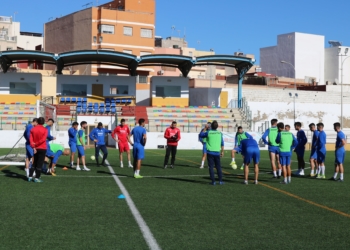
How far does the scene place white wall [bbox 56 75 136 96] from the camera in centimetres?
5144

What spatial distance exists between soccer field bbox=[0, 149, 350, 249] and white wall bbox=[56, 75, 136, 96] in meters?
34.8

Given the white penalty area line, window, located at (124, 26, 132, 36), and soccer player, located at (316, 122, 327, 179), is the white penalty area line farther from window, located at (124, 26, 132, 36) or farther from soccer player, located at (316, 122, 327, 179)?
window, located at (124, 26, 132, 36)

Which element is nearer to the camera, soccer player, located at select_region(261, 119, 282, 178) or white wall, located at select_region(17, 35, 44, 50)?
soccer player, located at select_region(261, 119, 282, 178)

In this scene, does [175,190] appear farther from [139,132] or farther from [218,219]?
[218,219]

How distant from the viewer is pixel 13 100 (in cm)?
5016

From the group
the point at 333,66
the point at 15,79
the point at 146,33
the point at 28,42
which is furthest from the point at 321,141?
the point at 28,42

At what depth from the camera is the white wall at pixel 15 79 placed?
165ft

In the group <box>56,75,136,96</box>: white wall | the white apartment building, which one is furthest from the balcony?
the white apartment building

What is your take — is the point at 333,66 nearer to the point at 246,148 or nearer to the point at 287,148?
the point at 287,148

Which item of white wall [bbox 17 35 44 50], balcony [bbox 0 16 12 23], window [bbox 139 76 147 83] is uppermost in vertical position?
balcony [bbox 0 16 12 23]

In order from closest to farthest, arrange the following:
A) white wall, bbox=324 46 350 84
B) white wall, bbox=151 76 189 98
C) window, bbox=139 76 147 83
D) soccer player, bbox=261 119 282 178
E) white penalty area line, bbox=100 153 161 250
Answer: white penalty area line, bbox=100 153 161 250 < soccer player, bbox=261 119 282 178 < white wall, bbox=151 76 189 98 < window, bbox=139 76 147 83 < white wall, bbox=324 46 350 84

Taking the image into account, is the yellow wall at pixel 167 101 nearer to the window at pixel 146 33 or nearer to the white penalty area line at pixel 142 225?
the window at pixel 146 33

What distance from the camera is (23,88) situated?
5078 cm

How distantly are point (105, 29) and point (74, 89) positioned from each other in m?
20.7
